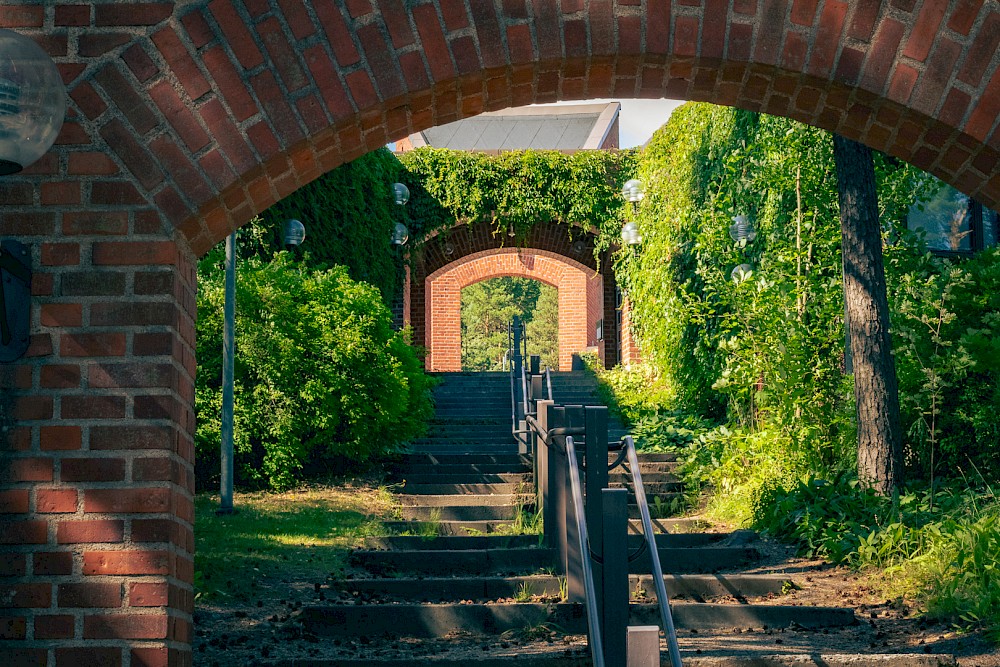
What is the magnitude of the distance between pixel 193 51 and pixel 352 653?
11.5ft

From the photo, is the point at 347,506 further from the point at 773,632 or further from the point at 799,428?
the point at 773,632

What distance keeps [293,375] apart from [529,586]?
398 centimetres

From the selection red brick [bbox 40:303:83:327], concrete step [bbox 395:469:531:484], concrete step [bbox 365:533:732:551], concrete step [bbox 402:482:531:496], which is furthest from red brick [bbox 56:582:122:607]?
concrete step [bbox 395:469:531:484]

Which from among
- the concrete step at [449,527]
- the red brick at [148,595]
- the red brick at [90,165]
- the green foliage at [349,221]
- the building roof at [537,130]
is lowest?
the concrete step at [449,527]

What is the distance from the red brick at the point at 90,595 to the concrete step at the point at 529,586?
384 centimetres

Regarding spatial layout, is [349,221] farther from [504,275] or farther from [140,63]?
[140,63]

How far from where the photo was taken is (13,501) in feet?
9.22

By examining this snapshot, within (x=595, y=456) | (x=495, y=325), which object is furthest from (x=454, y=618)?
(x=495, y=325)

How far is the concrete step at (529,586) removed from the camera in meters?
6.48

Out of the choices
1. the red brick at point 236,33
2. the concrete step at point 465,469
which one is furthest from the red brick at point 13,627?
the concrete step at point 465,469

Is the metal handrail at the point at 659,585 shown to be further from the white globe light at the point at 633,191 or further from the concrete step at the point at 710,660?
the white globe light at the point at 633,191

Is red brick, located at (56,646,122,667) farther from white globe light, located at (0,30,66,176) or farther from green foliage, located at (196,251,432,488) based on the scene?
green foliage, located at (196,251,432,488)

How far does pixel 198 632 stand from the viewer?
17.8 feet

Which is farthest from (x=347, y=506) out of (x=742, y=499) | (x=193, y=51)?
(x=193, y=51)
